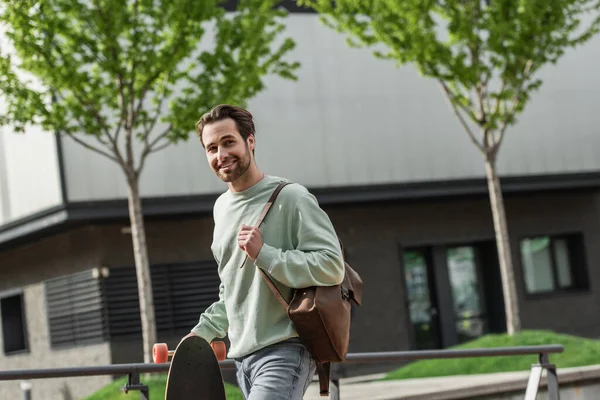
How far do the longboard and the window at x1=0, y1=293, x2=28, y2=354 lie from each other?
631 inches

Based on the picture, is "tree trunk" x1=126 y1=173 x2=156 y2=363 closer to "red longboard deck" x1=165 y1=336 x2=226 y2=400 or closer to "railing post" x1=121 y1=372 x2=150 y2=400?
"railing post" x1=121 y1=372 x2=150 y2=400

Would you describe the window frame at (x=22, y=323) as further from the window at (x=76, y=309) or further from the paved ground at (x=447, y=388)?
the paved ground at (x=447, y=388)

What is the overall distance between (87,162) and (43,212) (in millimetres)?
1021

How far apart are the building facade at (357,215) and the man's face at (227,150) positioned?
1290 centimetres

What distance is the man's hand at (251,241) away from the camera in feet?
12.3

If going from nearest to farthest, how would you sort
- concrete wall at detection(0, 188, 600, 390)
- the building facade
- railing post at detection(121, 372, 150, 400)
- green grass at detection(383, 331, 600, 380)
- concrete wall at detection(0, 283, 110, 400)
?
1. railing post at detection(121, 372, 150, 400)
2. green grass at detection(383, 331, 600, 380)
3. concrete wall at detection(0, 283, 110, 400)
4. the building facade
5. concrete wall at detection(0, 188, 600, 390)

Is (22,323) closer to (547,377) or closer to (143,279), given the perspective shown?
(143,279)

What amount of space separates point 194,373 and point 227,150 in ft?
2.65

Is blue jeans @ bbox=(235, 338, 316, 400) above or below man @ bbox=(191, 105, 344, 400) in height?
below

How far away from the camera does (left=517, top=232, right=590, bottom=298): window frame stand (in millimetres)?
21656

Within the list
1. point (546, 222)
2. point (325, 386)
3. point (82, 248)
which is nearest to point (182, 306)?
point (82, 248)

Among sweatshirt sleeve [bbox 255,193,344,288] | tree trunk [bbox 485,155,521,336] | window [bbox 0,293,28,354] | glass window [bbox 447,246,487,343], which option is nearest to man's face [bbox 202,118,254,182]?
sweatshirt sleeve [bbox 255,193,344,288]

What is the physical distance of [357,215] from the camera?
19875mm

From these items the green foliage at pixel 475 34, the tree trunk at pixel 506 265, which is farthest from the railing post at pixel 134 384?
the green foliage at pixel 475 34
